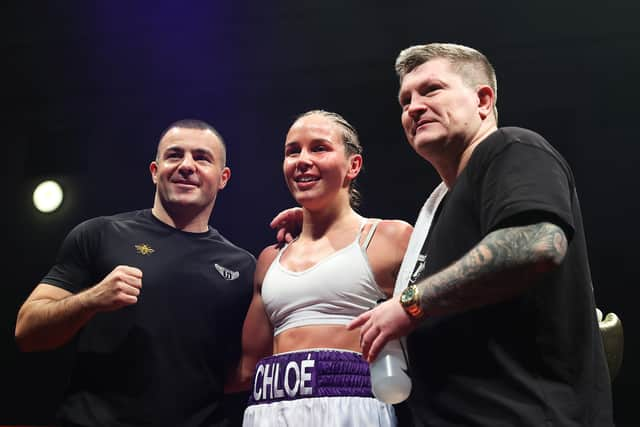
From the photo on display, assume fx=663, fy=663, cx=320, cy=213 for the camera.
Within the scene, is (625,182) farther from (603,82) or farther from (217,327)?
(217,327)

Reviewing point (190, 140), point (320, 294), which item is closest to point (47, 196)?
point (190, 140)

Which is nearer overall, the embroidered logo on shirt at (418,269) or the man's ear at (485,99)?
the embroidered logo on shirt at (418,269)

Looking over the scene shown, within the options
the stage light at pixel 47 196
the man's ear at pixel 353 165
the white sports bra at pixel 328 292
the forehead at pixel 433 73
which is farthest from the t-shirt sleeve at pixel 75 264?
the stage light at pixel 47 196

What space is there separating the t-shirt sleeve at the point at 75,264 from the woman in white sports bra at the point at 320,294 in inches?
20.9

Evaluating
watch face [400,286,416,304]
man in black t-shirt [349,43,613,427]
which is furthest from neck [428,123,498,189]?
watch face [400,286,416,304]

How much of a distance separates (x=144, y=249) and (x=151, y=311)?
218 mm

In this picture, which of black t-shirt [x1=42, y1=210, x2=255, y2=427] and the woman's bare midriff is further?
black t-shirt [x1=42, y1=210, x2=255, y2=427]

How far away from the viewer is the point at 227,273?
2.15 m

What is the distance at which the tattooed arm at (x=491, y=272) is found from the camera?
0.97 meters

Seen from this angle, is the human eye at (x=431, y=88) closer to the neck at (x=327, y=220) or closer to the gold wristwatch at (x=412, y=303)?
the gold wristwatch at (x=412, y=303)

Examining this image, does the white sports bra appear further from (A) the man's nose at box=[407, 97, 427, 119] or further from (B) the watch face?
(B) the watch face

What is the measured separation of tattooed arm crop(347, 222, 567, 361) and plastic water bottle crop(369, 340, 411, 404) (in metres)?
0.10

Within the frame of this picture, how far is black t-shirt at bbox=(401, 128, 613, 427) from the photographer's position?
101 centimetres

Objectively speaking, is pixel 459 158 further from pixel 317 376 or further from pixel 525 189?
pixel 317 376
